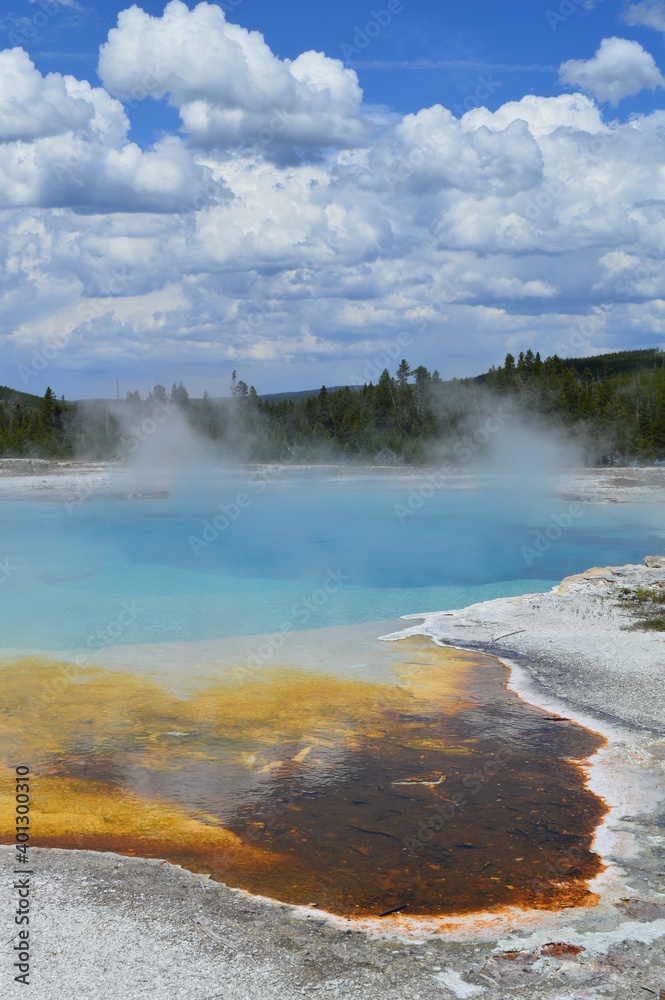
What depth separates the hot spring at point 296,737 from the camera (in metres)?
6.38

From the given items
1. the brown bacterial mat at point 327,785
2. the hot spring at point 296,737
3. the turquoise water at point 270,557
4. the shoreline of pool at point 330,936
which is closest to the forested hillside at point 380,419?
the turquoise water at point 270,557

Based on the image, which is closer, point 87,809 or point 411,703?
point 87,809

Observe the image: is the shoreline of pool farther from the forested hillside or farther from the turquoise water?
the forested hillside

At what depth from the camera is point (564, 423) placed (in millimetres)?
61312

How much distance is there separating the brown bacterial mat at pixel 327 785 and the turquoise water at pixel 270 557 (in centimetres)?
418

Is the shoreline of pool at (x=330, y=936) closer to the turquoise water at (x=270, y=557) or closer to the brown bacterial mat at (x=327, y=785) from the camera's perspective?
the brown bacterial mat at (x=327, y=785)

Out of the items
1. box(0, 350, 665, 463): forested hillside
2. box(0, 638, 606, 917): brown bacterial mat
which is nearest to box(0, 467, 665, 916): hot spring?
box(0, 638, 606, 917): brown bacterial mat

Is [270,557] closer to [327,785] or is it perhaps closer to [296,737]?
[296,737]

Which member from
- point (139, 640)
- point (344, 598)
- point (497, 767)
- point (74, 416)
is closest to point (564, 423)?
point (74, 416)

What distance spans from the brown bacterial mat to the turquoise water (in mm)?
4183

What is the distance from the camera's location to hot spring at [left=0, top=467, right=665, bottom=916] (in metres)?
6.38

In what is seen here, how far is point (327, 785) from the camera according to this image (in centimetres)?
768

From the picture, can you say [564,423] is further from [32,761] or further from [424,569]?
[32,761]

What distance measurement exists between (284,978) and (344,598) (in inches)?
486
